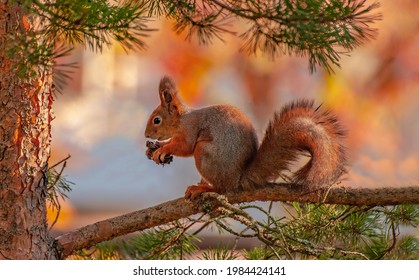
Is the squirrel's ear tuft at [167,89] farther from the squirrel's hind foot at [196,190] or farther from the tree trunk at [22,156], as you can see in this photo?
the tree trunk at [22,156]

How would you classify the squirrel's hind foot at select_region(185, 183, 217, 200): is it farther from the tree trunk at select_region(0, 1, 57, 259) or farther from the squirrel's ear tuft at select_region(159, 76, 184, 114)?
the tree trunk at select_region(0, 1, 57, 259)

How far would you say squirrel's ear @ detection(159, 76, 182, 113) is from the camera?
2.16 meters

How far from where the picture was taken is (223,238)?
2.19m

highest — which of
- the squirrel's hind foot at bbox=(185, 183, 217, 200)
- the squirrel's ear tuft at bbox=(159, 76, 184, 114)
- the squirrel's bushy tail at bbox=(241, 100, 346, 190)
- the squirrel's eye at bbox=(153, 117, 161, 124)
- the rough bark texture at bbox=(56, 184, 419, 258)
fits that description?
the squirrel's ear tuft at bbox=(159, 76, 184, 114)

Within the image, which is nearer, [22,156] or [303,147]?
[22,156]

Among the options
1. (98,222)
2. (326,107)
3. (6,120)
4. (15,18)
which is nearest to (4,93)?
(6,120)

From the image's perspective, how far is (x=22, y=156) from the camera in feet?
5.61

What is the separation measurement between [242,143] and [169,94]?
0.96 ft

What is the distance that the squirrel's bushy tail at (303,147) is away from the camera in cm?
185

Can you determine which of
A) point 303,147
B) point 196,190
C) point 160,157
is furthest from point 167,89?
point 303,147

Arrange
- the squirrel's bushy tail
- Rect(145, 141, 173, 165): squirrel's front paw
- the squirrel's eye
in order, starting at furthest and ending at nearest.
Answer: the squirrel's eye, Rect(145, 141, 173, 165): squirrel's front paw, the squirrel's bushy tail

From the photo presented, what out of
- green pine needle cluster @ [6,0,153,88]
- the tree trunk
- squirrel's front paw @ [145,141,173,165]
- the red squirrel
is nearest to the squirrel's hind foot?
the red squirrel

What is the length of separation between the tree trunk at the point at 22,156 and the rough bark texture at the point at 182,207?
4.0 inches

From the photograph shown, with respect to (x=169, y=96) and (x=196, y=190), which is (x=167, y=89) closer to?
(x=169, y=96)
